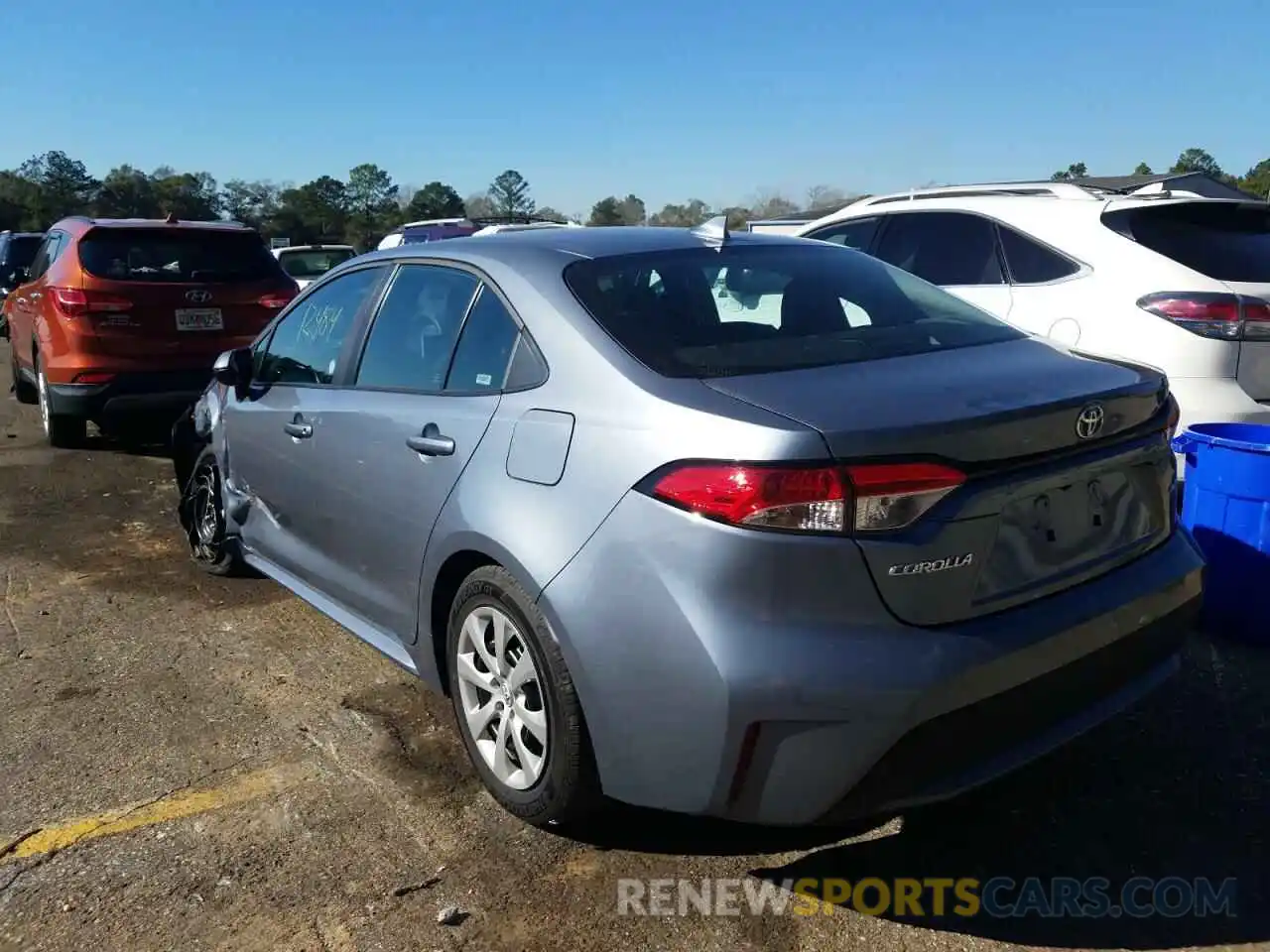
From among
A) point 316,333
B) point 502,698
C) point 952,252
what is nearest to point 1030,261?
point 952,252

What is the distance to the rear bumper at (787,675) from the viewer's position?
2.22 metres

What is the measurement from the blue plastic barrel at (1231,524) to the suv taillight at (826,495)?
7.14 ft

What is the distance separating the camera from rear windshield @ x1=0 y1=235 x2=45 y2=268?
17.4 m

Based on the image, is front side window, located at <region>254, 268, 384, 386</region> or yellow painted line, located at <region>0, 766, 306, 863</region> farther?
front side window, located at <region>254, 268, 384, 386</region>

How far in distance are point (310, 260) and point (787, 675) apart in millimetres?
15794

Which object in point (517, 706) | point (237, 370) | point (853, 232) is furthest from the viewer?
point (853, 232)

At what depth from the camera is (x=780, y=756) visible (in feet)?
7.45

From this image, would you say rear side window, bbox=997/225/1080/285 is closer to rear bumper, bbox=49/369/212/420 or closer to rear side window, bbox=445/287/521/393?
rear side window, bbox=445/287/521/393

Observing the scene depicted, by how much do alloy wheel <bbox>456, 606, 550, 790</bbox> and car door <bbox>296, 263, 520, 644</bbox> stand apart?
0.32m

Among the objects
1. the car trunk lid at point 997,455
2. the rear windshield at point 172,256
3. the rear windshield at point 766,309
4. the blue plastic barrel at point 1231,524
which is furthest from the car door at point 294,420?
the rear windshield at point 172,256

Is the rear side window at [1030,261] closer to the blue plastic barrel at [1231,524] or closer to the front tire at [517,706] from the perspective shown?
the blue plastic barrel at [1231,524]

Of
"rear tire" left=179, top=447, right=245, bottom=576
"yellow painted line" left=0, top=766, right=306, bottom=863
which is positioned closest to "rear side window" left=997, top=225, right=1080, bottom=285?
"rear tire" left=179, top=447, right=245, bottom=576

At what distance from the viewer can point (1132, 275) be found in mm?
5016

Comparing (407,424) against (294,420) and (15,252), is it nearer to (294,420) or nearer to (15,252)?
(294,420)
